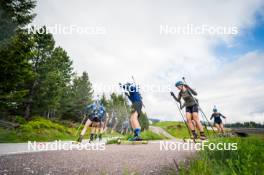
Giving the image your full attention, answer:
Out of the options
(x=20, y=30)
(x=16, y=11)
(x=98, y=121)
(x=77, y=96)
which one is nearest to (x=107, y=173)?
(x=98, y=121)

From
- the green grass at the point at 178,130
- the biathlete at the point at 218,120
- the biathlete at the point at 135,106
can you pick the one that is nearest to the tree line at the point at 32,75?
the biathlete at the point at 135,106

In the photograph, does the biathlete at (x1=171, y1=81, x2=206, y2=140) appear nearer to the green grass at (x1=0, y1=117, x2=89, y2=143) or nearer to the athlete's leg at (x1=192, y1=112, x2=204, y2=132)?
the athlete's leg at (x1=192, y1=112, x2=204, y2=132)

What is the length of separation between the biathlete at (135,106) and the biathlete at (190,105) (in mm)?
1694

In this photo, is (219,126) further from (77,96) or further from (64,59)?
(77,96)

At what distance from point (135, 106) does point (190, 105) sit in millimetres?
2074

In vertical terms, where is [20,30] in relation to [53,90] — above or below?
above

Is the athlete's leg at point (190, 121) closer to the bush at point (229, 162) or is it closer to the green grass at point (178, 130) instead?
the bush at point (229, 162)

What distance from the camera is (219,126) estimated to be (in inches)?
650

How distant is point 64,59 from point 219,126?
34.6 meters

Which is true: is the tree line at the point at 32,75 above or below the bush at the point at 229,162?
above

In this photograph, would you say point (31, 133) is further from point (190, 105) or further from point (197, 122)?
point (197, 122)

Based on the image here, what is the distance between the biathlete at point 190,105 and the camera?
8.42 metres

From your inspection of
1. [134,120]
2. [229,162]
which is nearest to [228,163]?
[229,162]

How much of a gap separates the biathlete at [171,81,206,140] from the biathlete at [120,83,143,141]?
5.56 feet
